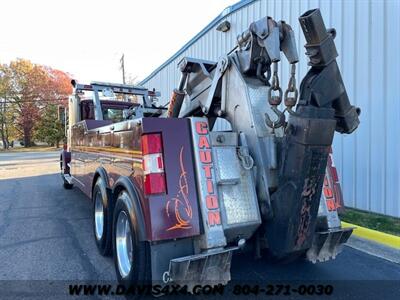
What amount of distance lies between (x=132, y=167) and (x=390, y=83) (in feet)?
16.6

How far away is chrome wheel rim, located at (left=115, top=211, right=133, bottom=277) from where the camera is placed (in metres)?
3.67

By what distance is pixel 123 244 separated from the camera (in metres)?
3.82

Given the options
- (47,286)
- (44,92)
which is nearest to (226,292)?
(47,286)

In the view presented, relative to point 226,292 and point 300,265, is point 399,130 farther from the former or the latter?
point 226,292

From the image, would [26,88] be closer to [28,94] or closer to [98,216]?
[28,94]

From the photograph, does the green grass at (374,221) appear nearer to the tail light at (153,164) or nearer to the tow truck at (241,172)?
the tow truck at (241,172)

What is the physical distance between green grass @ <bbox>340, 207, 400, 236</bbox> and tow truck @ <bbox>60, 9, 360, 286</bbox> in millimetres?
2292

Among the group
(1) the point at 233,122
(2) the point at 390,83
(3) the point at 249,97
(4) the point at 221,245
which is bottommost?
(4) the point at 221,245

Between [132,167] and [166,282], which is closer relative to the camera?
[166,282]

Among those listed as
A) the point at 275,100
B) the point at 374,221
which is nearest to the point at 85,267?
the point at 275,100

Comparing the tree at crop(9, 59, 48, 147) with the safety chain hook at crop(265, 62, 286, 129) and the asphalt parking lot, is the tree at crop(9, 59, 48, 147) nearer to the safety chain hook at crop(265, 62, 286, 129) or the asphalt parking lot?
the asphalt parking lot

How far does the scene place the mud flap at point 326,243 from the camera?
3.64 meters

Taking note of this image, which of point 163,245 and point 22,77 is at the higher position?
point 22,77

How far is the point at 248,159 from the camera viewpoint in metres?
3.43
